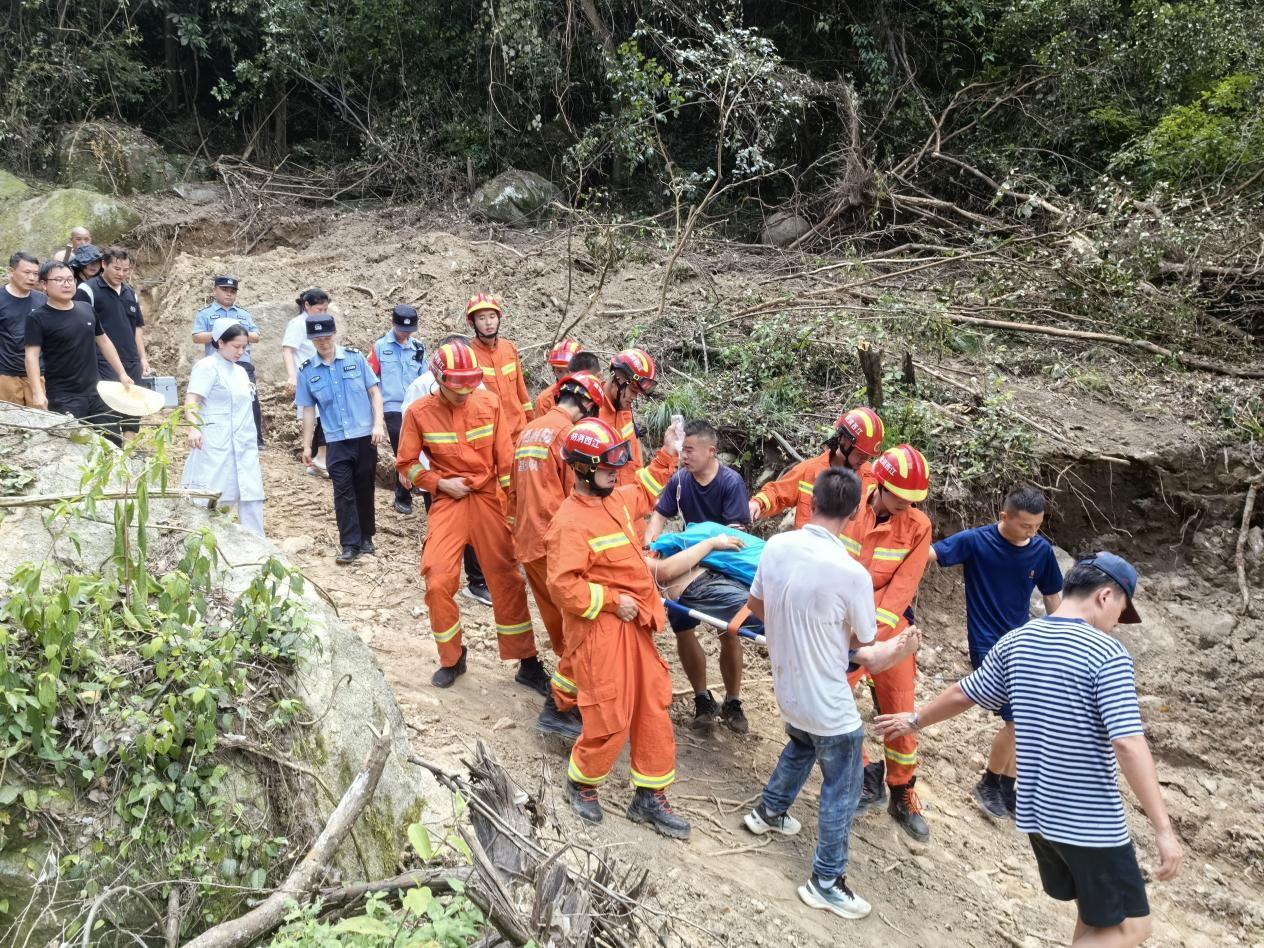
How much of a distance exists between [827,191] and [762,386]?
4783 mm

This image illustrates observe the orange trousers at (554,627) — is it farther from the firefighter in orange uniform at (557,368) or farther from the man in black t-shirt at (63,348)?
the man in black t-shirt at (63,348)

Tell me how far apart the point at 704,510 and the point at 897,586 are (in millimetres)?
1274

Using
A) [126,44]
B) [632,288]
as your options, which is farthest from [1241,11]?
[126,44]

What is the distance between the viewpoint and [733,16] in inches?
441

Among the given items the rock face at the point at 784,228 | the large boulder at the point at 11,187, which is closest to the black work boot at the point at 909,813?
the rock face at the point at 784,228

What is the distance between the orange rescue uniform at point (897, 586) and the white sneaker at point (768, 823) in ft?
2.06

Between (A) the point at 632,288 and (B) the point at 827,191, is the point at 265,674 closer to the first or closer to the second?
(A) the point at 632,288

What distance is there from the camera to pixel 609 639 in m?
4.32

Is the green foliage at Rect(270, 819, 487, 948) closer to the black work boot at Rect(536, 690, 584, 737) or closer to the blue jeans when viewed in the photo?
the blue jeans

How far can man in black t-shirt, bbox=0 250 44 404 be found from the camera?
6.46 metres

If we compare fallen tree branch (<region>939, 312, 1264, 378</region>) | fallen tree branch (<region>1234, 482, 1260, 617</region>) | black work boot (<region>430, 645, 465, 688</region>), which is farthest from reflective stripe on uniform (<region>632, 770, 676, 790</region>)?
fallen tree branch (<region>939, 312, 1264, 378</region>)

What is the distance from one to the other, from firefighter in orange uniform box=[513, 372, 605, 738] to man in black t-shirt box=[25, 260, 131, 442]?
2748 mm

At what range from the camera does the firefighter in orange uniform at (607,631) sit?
14.0 feet

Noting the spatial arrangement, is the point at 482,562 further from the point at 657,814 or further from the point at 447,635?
the point at 657,814
